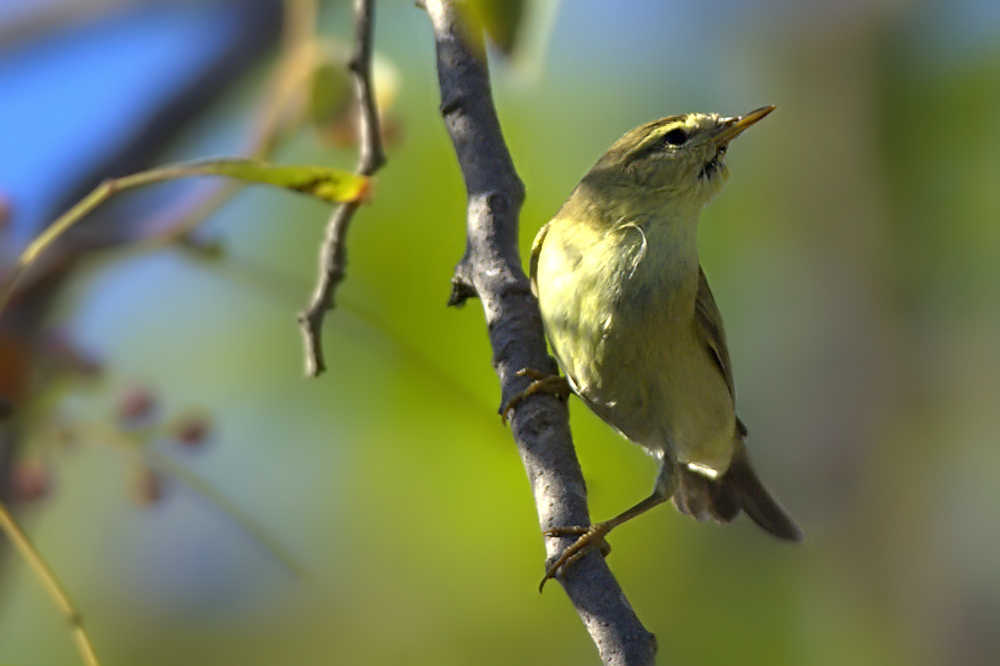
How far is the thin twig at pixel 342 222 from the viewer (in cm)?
161

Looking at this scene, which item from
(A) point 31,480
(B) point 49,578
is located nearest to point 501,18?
(B) point 49,578

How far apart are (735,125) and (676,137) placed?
0.15m

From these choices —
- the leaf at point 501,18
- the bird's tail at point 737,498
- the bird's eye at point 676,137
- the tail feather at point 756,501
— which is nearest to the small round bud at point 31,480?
the leaf at point 501,18

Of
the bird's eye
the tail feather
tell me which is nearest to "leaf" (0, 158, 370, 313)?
the bird's eye

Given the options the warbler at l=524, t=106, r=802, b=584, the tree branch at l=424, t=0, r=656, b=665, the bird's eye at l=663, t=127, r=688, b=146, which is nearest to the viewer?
the tree branch at l=424, t=0, r=656, b=665

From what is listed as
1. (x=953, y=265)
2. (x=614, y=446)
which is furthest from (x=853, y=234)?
(x=614, y=446)

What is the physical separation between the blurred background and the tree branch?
138mm

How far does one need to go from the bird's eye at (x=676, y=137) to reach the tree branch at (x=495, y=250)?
3.11ft

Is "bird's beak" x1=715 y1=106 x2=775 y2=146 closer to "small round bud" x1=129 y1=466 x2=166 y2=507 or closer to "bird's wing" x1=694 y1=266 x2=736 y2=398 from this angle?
"bird's wing" x1=694 y1=266 x2=736 y2=398

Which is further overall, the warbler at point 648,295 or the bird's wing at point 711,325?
the bird's wing at point 711,325

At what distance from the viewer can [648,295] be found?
2.24 m

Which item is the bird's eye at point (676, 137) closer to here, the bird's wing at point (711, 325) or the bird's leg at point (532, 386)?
the bird's wing at point (711, 325)

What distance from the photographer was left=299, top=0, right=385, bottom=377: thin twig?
1.61 m

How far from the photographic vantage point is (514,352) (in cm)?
162
